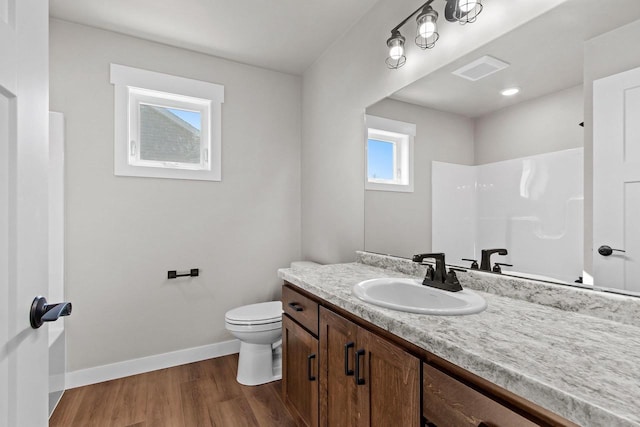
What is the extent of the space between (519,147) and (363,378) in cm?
106

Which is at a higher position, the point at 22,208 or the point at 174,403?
the point at 22,208

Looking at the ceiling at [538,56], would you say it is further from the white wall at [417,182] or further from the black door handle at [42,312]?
the black door handle at [42,312]

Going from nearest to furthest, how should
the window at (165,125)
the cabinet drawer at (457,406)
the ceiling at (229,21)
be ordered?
1. the cabinet drawer at (457,406)
2. the ceiling at (229,21)
3. the window at (165,125)

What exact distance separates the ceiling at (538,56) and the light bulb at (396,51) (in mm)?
288

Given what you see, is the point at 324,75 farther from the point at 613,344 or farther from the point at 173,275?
the point at 613,344

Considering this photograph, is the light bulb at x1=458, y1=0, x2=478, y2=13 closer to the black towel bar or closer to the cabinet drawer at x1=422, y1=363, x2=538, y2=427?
the cabinet drawer at x1=422, y1=363, x2=538, y2=427

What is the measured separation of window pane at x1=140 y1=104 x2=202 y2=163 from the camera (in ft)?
8.12

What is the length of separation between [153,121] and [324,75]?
1.42 meters

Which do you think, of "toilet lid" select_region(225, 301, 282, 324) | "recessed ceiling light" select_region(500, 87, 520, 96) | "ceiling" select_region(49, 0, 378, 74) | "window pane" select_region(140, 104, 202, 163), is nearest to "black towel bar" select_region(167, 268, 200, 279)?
"toilet lid" select_region(225, 301, 282, 324)

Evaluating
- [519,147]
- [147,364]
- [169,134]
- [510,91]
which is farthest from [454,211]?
[147,364]

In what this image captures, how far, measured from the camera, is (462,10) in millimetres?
1369

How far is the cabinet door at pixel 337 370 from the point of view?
3.86 ft

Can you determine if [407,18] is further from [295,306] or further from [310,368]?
[310,368]

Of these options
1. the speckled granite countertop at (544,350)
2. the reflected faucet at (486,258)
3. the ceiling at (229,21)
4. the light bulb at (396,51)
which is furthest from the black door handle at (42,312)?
the ceiling at (229,21)
